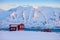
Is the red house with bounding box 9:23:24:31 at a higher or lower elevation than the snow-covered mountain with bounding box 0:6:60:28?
lower

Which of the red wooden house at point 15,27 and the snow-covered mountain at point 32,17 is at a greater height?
the snow-covered mountain at point 32,17

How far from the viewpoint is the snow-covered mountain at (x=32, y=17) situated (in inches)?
51.6

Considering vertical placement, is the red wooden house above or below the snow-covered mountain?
below

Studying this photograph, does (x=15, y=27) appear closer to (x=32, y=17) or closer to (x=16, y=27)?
(x=16, y=27)

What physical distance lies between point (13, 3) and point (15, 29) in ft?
1.02

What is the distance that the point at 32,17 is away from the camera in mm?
1317

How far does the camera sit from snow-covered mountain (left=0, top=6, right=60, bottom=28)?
4.30 ft

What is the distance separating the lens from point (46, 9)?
1315 millimetres
